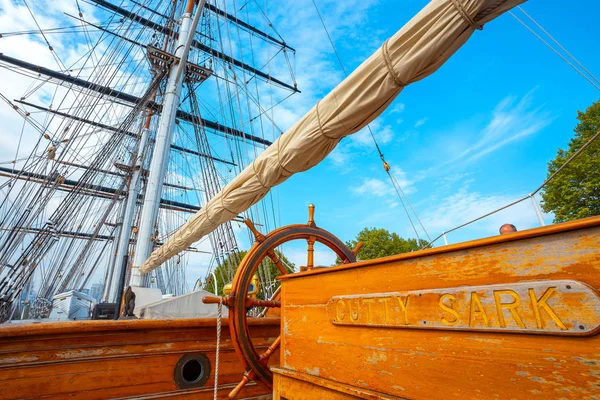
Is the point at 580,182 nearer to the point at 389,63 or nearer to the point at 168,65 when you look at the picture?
the point at 389,63

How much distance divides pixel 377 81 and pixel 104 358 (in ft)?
8.87

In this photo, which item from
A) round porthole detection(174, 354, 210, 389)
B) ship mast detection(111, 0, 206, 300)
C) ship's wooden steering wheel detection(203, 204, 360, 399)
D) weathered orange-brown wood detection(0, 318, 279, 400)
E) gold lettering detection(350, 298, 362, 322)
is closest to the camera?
gold lettering detection(350, 298, 362, 322)

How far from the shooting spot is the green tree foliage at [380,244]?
2351 cm

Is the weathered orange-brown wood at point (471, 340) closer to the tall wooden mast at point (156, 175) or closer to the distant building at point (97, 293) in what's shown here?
the tall wooden mast at point (156, 175)

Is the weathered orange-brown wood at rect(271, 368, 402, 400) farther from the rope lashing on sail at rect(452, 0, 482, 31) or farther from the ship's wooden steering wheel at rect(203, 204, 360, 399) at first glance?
the rope lashing on sail at rect(452, 0, 482, 31)

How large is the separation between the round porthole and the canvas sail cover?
1.68 metres

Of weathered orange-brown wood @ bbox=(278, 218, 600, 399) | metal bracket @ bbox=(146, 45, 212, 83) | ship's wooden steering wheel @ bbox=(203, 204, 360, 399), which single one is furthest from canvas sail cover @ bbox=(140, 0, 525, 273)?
metal bracket @ bbox=(146, 45, 212, 83)

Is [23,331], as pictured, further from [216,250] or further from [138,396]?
[216,250]

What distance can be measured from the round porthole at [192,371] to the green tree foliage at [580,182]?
14722mm

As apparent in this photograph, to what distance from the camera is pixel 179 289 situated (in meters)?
23.5

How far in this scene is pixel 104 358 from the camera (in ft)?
7.42

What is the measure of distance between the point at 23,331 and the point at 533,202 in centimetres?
475

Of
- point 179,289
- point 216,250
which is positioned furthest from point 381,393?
point 179,289

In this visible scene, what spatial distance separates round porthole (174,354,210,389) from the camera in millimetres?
2514
